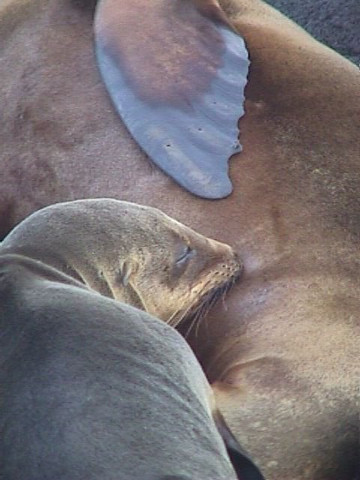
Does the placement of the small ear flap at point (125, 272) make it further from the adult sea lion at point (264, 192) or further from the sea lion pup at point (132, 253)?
the adult sea lion at point (264, 192)

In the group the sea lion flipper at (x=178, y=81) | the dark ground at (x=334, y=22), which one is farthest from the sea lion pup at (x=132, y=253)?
the dark ground at (x=334, y=22)

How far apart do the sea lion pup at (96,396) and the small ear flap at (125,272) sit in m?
0.37

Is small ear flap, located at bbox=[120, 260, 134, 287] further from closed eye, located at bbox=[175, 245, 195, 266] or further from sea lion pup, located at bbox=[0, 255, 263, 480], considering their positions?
sea lion pup, located at bbox=[0, 255, 263, 480]

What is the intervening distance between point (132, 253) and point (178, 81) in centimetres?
55

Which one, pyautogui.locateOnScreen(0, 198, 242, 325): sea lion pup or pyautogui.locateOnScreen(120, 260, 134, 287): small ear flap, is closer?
pyautogui.locateOnScreen(0, 198, 242, 325): sea lion pup

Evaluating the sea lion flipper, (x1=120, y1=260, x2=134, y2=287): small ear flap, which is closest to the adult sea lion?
the sea lion flipper

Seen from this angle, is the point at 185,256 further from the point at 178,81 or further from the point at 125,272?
the point at 178,81

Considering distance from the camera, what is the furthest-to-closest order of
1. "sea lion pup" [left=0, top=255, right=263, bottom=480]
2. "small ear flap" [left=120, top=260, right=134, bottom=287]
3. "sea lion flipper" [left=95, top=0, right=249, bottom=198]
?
"sea lion flipper" [left=95, top=0, right=249, bottom=198], "small ear flap" [left=120, top=260, right=134, bottom=287], "sea lion pup" [left=0, top=255, right=263, bottom=480]

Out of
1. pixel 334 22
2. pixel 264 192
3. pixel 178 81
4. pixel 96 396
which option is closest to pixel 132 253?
pixel 264 192

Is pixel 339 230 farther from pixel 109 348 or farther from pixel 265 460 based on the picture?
pixel 109 348

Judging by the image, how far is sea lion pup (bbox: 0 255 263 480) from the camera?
5.54 feet

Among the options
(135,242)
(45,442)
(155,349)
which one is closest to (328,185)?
(135,242)

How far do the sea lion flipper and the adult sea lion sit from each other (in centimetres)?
3

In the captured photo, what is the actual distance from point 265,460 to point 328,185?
2.55 feet
